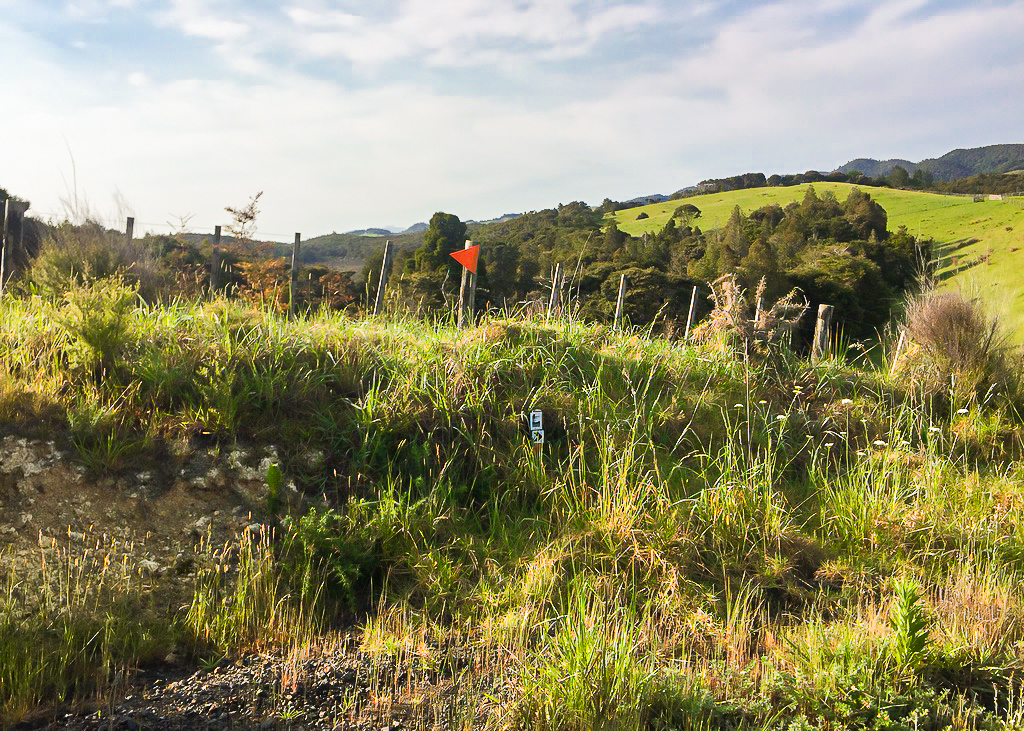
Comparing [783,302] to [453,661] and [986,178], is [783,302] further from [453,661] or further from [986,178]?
[986,178]

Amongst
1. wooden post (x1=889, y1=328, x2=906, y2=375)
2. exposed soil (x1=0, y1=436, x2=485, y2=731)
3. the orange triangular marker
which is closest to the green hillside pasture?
wooden post (x1=889, y1=328, x2=906, y2=375)

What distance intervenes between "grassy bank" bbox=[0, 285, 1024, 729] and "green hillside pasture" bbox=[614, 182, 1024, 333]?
88.8 feet

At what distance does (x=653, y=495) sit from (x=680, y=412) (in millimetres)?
1430

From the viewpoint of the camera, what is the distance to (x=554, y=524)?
16.6ft

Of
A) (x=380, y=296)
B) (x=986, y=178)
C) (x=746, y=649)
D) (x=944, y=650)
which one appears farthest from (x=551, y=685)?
(x=986, y=178)

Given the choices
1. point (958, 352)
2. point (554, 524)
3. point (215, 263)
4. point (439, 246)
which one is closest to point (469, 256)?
point (554, 524)

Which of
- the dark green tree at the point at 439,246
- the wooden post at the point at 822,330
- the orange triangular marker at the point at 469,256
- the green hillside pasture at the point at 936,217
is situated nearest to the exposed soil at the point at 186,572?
the orange triangular marker at the point at 469,256

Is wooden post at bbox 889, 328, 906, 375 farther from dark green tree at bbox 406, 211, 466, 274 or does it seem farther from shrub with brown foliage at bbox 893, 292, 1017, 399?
dark green tree at bbox 406, 211, 466, 274

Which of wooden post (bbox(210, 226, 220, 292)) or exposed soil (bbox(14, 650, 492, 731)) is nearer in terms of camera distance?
exposed soil (bbox(14, 650, 492, 731))

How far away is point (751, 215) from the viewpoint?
4825 centimetres

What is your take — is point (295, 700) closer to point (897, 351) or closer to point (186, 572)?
point (186, 572)

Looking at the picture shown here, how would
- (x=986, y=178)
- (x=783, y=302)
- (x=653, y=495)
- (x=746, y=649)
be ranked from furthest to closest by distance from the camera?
(x=986, y=178) → (x=783, y=302) → (x=653, y=495) → (x=746, y=649)

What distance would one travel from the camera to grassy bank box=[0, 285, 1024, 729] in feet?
11.1

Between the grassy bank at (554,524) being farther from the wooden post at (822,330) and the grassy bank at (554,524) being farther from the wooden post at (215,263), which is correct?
the wooden post at (215,263)
